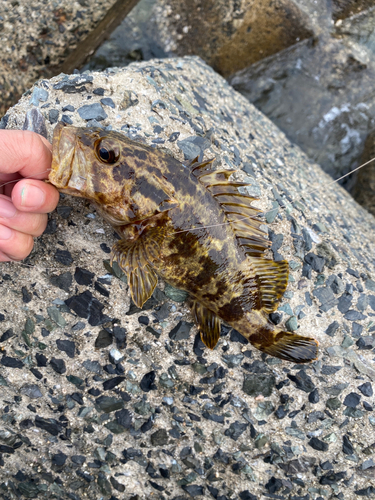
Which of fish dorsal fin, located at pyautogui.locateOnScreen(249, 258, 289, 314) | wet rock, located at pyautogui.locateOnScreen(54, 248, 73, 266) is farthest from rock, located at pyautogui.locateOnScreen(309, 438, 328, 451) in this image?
wet rock, located at pyautogui.locateOnScreen(54, 248, 73, 266)

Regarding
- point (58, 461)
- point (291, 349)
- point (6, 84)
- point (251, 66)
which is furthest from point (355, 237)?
point (6, 84)

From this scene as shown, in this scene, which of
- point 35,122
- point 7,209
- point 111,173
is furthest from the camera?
point 35,122

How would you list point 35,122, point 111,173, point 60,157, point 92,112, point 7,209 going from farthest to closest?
point 92,112 → point 35,122 → point 7,209 → point 111,173 → point 60,157

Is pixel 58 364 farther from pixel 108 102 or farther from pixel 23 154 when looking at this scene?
pixel 108 102

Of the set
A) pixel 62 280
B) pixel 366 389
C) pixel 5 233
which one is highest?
pixel 5 233

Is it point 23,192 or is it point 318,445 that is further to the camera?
point 318,445

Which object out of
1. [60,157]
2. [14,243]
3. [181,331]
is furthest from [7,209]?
[181,331]

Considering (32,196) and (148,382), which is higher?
(32,196)
